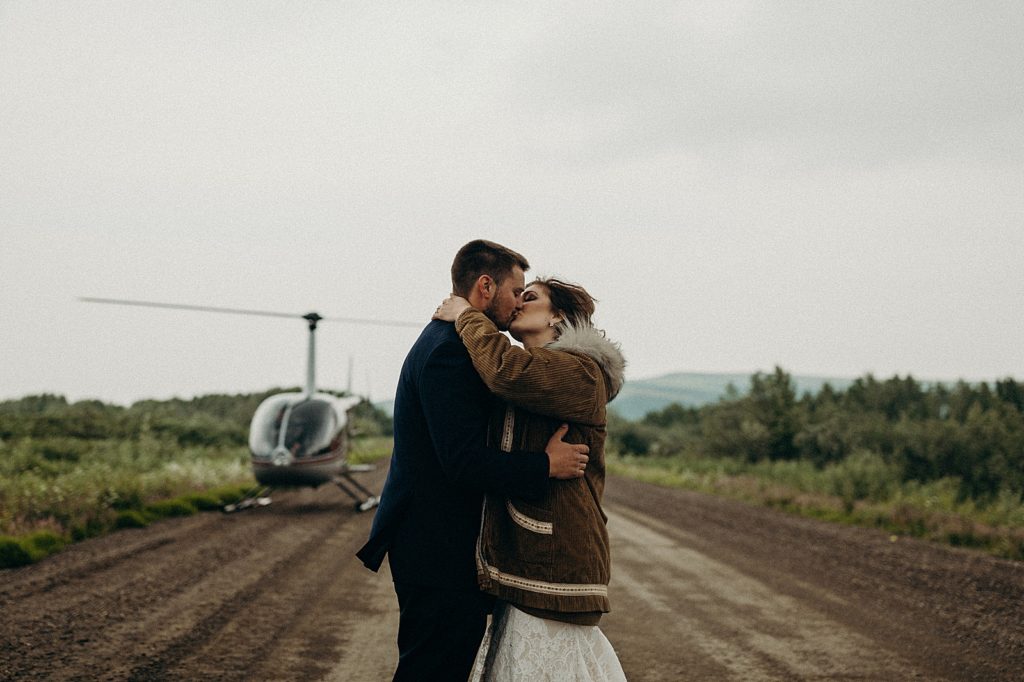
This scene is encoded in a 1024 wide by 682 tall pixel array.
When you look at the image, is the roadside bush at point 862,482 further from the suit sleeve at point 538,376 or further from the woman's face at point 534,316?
the suit sleeve at point 538,376

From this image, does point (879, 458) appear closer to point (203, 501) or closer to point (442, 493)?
point (203, 501)

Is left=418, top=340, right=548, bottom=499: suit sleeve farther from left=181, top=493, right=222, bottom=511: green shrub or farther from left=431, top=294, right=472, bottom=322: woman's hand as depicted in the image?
left=181, top=493, right=222, bottom=511: green shrub

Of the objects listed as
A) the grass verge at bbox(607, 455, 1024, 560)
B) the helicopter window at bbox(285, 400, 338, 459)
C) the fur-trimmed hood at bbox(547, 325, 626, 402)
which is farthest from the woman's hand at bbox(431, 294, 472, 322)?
the helicopter window at bbox(285, 400, 338, 459)

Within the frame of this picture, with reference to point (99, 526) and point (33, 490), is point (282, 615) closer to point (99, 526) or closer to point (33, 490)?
point (99, 526)

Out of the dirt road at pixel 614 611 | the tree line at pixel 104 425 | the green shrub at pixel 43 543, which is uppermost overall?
the dirt road at pixel 614 611

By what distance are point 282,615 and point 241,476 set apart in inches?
659

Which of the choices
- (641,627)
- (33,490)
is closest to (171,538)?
(33,490)

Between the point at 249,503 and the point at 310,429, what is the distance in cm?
196

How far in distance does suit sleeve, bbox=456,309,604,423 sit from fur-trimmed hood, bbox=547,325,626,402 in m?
0.07

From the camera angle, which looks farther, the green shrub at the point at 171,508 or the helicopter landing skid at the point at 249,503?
the helicopter landing skid at the point at 249,503


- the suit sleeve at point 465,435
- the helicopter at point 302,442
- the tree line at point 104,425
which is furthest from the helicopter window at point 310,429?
the suit sleeve at point 465,435

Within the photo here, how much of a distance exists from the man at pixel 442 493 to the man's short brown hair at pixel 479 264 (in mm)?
220

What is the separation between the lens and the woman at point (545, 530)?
107 inches

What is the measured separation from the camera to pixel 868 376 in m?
47.1
